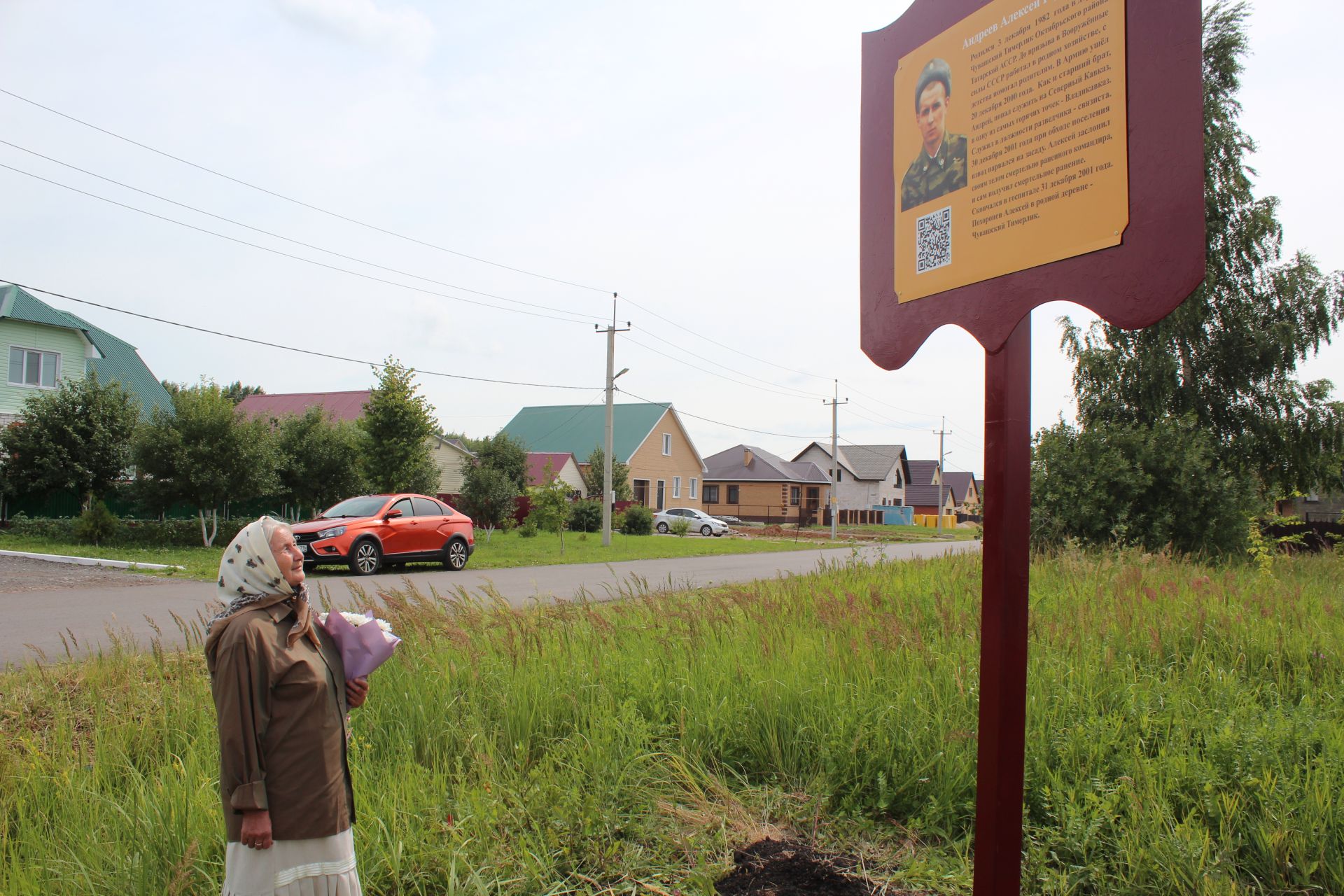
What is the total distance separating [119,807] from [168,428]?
22404mm

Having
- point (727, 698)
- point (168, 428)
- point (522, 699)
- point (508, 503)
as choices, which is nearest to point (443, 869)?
point (522, 699)

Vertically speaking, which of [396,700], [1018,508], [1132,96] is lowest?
[396,700]

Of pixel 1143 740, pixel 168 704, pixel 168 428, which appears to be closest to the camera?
pixel 1143 740

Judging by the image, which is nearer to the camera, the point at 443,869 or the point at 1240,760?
the point at 443,869

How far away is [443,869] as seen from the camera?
3055 mm

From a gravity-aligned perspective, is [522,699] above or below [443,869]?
above

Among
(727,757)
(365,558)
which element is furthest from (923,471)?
(727,757)

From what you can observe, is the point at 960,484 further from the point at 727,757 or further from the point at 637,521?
the point at 727,757

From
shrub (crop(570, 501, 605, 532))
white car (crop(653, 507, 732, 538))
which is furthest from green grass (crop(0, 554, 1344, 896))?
white car (crop(653, 507, 732, 538))

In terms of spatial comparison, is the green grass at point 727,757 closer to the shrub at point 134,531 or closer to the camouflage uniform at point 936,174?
the camouflage uniform at point 936,174

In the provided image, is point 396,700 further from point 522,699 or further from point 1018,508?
point 1018,508

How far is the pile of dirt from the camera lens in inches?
120

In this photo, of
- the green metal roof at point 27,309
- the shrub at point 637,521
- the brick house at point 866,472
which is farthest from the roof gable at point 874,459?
the green metal roof at point 27,309

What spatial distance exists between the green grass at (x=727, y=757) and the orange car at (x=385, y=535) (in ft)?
34.2
